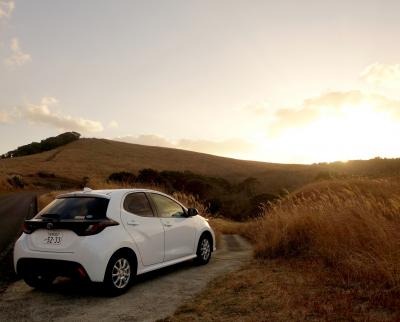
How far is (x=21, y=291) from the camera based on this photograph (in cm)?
775

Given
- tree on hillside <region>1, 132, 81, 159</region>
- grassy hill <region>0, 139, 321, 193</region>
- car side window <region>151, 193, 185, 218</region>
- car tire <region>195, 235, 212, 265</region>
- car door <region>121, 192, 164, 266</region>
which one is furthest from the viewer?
tree on hillside <region>1, 132, 81, 159</region>

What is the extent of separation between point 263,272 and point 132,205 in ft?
8.37

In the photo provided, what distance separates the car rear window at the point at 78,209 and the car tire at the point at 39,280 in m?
0.89

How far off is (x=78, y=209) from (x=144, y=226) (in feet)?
3.80

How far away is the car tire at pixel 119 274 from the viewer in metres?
7.02

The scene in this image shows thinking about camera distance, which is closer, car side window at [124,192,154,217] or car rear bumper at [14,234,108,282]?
car rear bumper at [14,234,108,282]

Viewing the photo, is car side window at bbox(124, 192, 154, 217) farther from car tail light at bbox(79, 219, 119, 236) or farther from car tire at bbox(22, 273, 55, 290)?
car tire at bbox(22, 273, 55, 290)

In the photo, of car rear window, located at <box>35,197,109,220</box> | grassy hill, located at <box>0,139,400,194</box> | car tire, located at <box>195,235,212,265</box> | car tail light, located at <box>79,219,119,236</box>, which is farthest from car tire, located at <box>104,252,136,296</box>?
grassy hill, located at <box>0,139,400,194</box>

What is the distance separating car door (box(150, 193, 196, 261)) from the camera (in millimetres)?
8648

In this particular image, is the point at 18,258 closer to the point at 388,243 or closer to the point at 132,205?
the point at 132,205

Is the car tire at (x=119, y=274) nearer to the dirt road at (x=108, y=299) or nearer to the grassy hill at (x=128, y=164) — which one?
the dirt road at (x=108, y=299)

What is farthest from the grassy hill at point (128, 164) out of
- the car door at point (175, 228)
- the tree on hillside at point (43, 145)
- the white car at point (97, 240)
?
the white car at point (97, 240)

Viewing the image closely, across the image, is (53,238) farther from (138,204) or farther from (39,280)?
(138,204)

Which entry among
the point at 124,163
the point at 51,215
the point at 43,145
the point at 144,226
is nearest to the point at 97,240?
the point at 51,215
